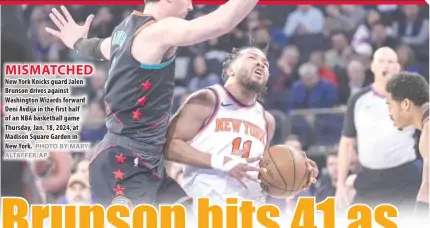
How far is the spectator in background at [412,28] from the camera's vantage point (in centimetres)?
717

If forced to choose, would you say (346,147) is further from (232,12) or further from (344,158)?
(232,12)

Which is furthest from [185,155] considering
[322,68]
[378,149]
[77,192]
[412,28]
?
[322,68]

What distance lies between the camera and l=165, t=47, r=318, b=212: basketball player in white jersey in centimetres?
508

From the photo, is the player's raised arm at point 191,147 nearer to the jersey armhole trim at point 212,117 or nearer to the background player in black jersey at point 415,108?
the jersey armhole trim at point 212,117

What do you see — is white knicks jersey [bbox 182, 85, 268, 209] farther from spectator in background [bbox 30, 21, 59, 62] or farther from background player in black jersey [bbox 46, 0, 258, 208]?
spectator in background [bbox 30, 21, 59, 62]

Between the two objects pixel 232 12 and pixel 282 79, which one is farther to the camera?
pixel 282 79

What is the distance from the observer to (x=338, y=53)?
8.31m

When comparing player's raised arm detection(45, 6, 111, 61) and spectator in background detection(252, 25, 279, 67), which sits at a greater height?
spectator in background detection(252, 25, 279, 67)

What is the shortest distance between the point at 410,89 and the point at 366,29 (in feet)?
8.05

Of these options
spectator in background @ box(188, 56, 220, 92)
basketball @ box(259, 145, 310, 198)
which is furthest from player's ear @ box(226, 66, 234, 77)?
spectator in background @ box(188, 56, 220, 92)

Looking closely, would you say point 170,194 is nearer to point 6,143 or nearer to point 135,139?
point 135,139

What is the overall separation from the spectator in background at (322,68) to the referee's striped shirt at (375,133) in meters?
0.96

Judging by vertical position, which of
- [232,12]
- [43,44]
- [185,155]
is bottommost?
[185,155]

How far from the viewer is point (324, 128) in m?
8.05
